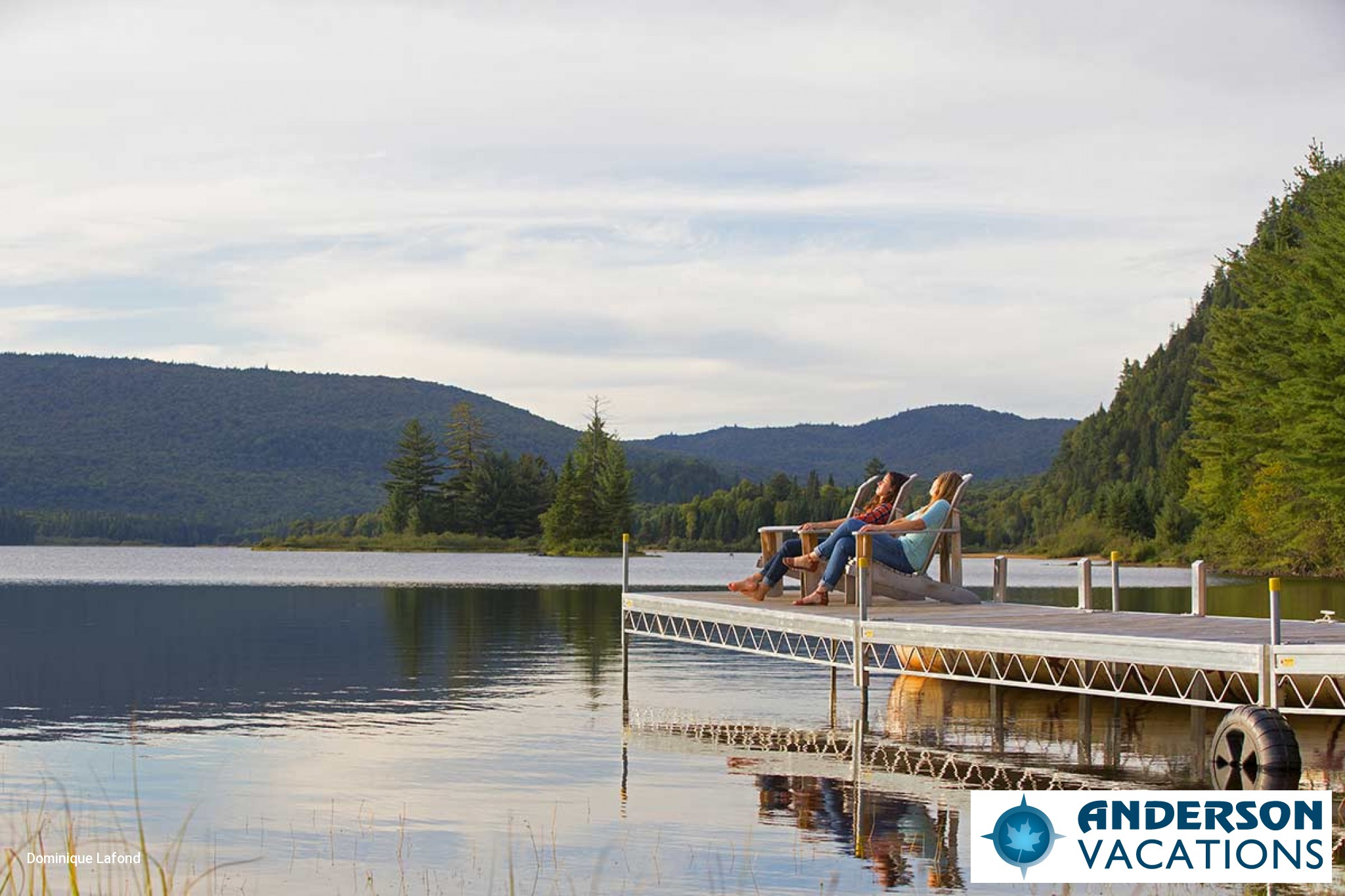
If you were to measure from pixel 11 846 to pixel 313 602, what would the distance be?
1211 inches

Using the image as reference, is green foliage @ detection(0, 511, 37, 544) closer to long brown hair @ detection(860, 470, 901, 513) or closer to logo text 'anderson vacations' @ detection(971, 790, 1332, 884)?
long brown hair @ detection(860, 470, 901, 513)

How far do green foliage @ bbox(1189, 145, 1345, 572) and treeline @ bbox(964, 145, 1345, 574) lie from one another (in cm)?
7

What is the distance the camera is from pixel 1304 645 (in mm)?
11812

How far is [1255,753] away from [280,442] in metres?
159

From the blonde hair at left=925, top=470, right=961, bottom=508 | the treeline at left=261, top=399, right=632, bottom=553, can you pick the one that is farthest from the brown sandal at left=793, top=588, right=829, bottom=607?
the treeline at left=261, top=399, right=632, bottom=553

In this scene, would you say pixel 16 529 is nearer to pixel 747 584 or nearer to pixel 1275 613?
pixel 747 584

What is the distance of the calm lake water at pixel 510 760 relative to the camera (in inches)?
400

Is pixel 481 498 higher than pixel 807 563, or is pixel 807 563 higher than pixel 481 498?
pixel 481 498

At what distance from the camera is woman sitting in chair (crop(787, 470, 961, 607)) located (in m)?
17.9

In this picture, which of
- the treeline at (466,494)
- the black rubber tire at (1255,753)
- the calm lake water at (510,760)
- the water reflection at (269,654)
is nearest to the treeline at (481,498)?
the treeline at (466,494)

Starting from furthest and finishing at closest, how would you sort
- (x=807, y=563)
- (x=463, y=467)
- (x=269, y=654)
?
(x=463, y=467) → (x=269, y=654) → (x=807, y=563)

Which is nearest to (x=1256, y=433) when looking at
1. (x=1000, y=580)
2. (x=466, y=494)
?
(x=1000, y=580)

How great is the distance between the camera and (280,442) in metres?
164

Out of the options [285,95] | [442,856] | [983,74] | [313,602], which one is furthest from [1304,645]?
[313,602]
